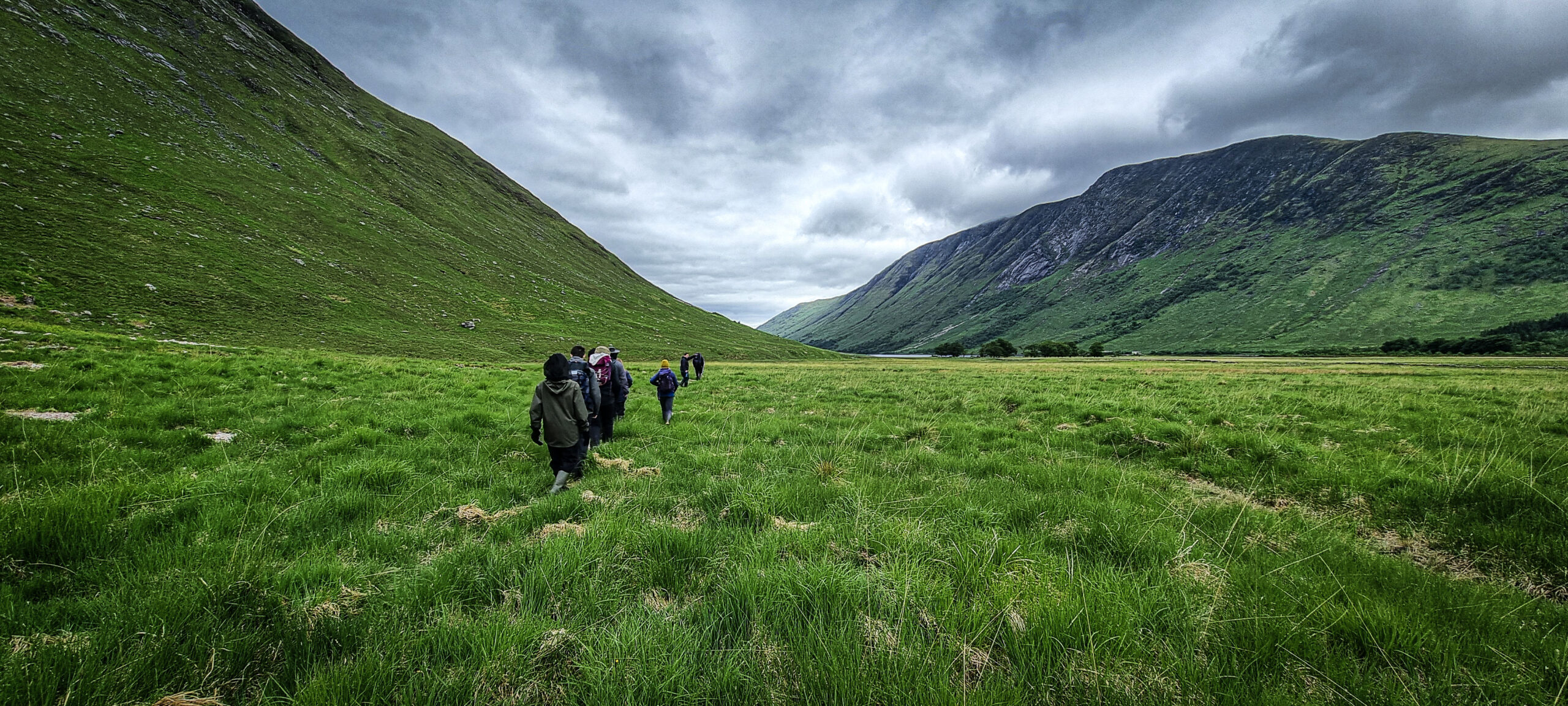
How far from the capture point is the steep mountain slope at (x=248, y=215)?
41812 mm

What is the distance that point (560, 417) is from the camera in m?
7.37

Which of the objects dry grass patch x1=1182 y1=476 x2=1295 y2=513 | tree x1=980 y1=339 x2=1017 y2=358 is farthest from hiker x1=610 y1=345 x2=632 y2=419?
tree x1=980 y1=339 x2=1017 y2=358

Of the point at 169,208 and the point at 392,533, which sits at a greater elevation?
the point at 169,208

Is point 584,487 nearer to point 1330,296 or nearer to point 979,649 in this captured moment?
point 979,649

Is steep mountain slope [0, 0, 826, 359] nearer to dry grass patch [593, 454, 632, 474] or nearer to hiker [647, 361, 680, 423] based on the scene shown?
hiker [647, 361, 680, 423]

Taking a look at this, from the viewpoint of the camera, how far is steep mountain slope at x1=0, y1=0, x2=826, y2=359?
1646 inches

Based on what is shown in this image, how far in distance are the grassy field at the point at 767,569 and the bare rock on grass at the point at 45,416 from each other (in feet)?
1.04

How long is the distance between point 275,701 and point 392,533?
2.51m

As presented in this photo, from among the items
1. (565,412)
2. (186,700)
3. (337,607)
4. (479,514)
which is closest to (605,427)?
(565,412)

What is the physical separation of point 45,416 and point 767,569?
12.8 meters

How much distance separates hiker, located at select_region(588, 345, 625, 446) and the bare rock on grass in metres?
7.93

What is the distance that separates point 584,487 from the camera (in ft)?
22.1

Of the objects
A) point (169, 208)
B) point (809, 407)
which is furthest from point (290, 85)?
point (809, 407)

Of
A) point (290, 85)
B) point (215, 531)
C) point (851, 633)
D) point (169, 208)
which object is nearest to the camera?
point (851, 633)
